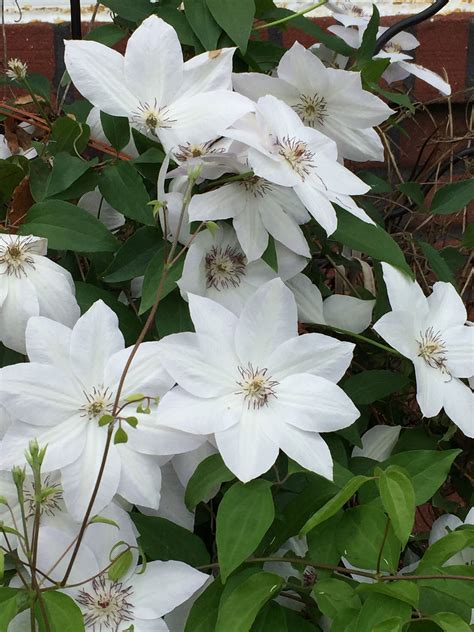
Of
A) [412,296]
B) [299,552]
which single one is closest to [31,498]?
[299,552]

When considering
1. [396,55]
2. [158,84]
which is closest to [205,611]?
[158,84]

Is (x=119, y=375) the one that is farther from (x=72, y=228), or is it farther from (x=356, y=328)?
(x=356, y=328)

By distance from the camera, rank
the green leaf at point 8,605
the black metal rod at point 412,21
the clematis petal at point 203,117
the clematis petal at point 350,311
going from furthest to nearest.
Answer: the black metal rod at point 412,21 < the clematis petal at point 350,311 < the clematis petal at point 203,117 < the green leaf at point 8,605

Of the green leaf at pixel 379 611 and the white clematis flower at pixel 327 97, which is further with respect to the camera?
the white clematis flower at pixel 327 97

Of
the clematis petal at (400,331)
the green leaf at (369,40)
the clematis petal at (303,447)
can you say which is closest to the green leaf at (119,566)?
the clematis petal at (303,447)

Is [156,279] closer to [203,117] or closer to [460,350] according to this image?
[203,117]

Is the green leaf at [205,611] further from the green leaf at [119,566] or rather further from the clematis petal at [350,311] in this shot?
the clematis petal at [350,311]
